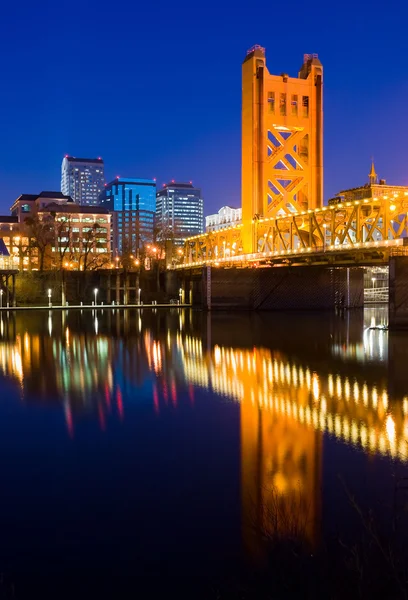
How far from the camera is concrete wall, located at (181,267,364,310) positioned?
5459cm

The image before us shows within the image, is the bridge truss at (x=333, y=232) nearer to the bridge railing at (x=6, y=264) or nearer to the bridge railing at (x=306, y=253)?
the bridge railing at (x=306, y=253)

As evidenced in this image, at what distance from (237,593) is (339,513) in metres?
2.10

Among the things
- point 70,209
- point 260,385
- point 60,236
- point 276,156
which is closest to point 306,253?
point 276,156

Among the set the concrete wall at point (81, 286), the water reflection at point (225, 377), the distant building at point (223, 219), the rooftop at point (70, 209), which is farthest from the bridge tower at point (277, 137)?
the distant building at point (223, 219)

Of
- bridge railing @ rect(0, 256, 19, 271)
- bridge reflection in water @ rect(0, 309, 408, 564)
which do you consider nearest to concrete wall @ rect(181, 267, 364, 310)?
bridge railing @ rect(0, 256, 19, 271)

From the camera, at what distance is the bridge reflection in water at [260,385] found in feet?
28.0

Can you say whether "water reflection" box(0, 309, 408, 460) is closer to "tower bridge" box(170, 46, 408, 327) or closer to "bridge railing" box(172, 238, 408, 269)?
"bridge railing" box(172, 238, 408, 269)

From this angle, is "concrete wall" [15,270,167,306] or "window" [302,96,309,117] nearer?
"window" [302,96,309,117]

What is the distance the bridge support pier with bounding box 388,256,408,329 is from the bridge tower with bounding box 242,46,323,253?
22376mm

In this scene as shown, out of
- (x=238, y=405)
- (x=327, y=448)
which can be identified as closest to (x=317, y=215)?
(x=238, y=405)

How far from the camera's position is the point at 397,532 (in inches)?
250

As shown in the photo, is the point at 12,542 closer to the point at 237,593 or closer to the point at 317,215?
the point at 237,593

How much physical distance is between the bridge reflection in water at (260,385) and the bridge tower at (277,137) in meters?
27.4

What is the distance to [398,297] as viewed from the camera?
32.8 m
